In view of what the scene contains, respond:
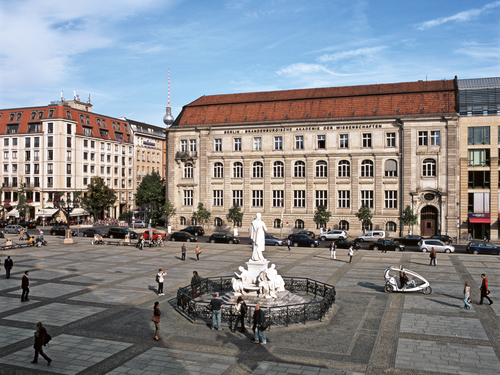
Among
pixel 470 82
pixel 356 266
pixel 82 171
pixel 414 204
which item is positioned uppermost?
pixel 470 82

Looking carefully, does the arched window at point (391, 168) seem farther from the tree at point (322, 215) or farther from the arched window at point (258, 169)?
the arched window at point (258, 169)

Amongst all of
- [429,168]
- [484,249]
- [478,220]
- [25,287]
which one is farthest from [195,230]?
[25,287]

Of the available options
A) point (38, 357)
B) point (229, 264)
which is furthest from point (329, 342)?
point (229, 264)

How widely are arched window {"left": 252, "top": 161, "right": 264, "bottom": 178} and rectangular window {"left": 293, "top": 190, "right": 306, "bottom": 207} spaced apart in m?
5.84

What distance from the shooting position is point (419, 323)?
64.9 ft

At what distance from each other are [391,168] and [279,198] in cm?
1645

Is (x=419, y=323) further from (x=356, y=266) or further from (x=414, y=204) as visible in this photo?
(x=414, y=204)

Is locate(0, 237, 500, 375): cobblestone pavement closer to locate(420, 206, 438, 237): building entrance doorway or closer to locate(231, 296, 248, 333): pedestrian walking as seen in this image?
locate(231, 296, 248, 333): pedestrian walking

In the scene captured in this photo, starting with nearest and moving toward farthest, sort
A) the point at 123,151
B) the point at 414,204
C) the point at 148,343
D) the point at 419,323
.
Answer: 1. the point at 148,343
2. the point at 419,323
3. the point at 414,204
4. the point at 123,151

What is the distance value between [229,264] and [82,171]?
201 ft

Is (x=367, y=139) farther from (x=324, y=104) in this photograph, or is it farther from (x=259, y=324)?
(x=259, y=324)

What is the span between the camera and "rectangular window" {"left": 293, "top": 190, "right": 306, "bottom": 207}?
6619cm

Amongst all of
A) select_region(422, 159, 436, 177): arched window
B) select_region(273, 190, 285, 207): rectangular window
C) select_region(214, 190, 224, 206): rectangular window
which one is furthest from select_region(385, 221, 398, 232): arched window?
select_region(214, 190, 224, 206): rectangular window

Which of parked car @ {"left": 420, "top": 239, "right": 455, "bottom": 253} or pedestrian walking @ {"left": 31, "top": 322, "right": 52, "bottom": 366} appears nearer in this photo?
pedestrian walking @ {"left": 31, "top": 322, "right": 52, "bottom": 366}
